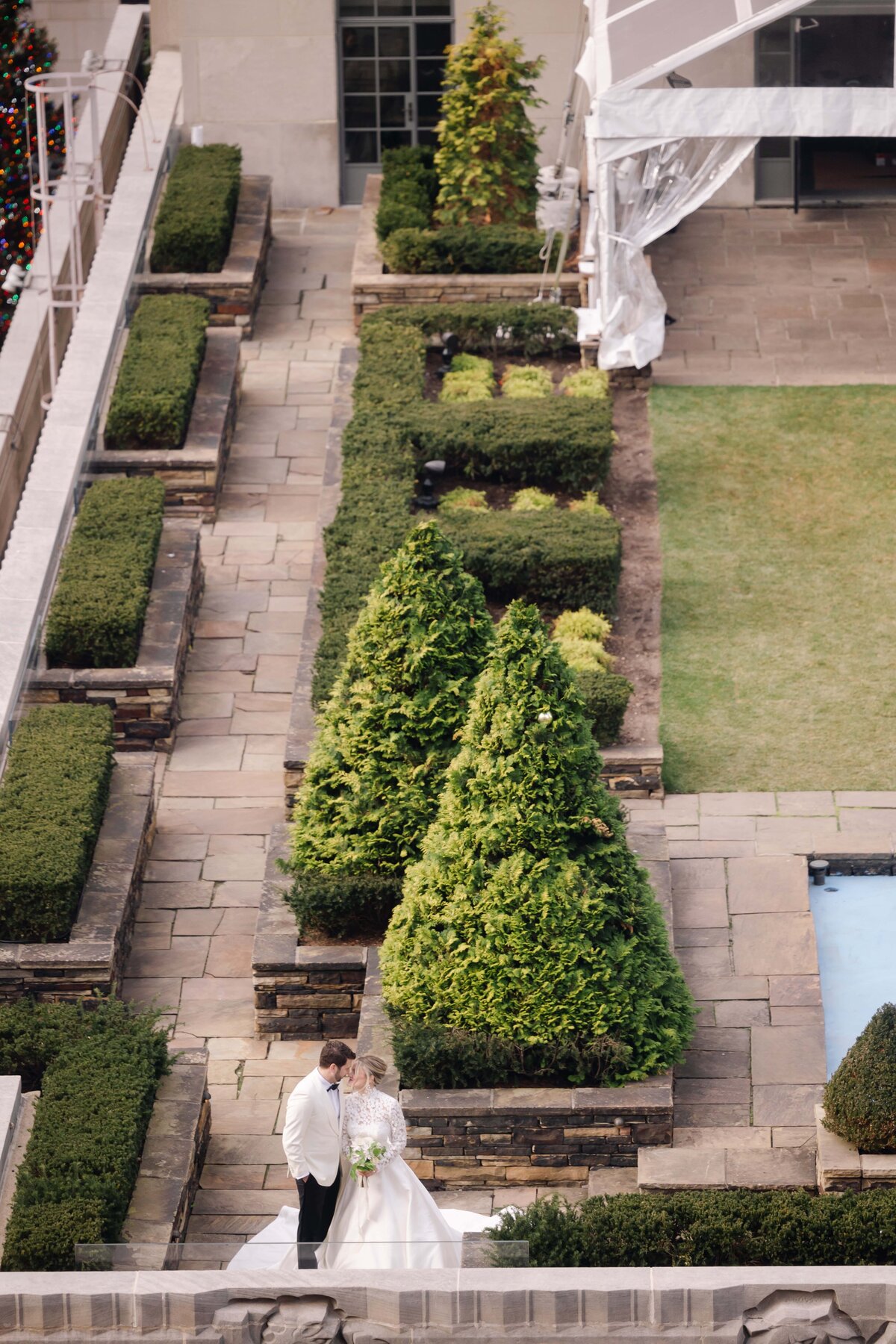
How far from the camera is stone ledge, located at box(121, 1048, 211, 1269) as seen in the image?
11.0 metres

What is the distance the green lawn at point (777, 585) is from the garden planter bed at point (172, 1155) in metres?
4.10

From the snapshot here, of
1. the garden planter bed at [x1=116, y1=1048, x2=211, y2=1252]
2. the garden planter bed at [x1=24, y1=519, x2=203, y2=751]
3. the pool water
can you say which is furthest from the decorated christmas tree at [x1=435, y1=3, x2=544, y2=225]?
the garden planter bed at [x1=116, y1=1048, x2=211, y2=1252]

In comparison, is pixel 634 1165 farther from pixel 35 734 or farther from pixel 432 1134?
pixel 35 734

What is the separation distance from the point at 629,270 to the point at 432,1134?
10127mm

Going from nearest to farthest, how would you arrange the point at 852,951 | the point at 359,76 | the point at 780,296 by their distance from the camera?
the point at 852,951 < the point at 780,296 < the point at 359,76

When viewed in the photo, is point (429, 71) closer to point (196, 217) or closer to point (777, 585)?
point (196, 217)

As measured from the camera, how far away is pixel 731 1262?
9984 millimetres

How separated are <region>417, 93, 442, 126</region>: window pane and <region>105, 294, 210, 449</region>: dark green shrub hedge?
5459mm

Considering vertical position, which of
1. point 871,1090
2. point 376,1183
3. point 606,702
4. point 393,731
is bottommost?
point 376,1183

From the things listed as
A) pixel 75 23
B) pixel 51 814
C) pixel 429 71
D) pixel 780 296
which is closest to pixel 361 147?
pixel 429 71

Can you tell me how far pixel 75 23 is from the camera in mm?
27734

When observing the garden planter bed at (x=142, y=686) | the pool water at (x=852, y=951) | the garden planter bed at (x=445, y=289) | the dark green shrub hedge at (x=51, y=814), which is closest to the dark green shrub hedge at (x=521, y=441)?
the garden planter bed at (x=142, y=686)

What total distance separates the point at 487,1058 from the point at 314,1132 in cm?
142

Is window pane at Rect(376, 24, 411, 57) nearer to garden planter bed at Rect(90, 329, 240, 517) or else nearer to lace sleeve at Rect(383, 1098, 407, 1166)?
garden planter bed at Rect(90, 329, 240, 517)
